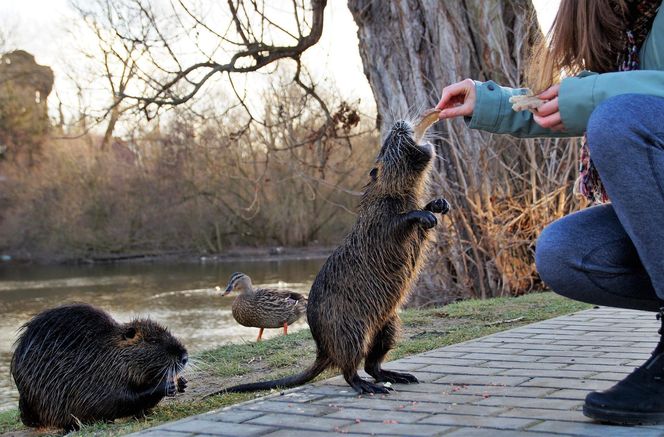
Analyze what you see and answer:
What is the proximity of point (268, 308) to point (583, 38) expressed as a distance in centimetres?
696

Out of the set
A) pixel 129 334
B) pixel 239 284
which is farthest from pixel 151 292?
pixel 129 334

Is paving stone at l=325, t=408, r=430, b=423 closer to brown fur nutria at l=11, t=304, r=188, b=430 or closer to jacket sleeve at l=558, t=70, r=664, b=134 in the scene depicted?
jacket sleeve at l=558, t=70, r=664, b=134

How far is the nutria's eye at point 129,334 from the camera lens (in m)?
4.65

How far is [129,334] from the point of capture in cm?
465

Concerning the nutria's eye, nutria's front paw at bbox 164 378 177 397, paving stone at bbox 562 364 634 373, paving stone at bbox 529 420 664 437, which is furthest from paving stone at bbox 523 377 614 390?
the nutria's eye

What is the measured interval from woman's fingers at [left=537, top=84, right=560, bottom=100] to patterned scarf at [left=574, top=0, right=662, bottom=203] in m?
0.18

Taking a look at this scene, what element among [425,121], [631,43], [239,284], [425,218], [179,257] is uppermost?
[631,43]

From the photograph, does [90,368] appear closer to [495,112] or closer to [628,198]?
[495,112]

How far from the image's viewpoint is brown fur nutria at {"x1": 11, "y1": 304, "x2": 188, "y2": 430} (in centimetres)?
451

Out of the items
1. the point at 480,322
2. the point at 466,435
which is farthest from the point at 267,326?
the point at 466,435

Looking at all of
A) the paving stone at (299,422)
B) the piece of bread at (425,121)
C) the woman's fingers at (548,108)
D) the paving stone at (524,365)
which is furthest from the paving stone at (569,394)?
the piece of bread at (425,121)

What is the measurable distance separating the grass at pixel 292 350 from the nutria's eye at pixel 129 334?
1.40 ft

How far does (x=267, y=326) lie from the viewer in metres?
9.70

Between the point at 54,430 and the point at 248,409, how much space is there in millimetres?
1774
